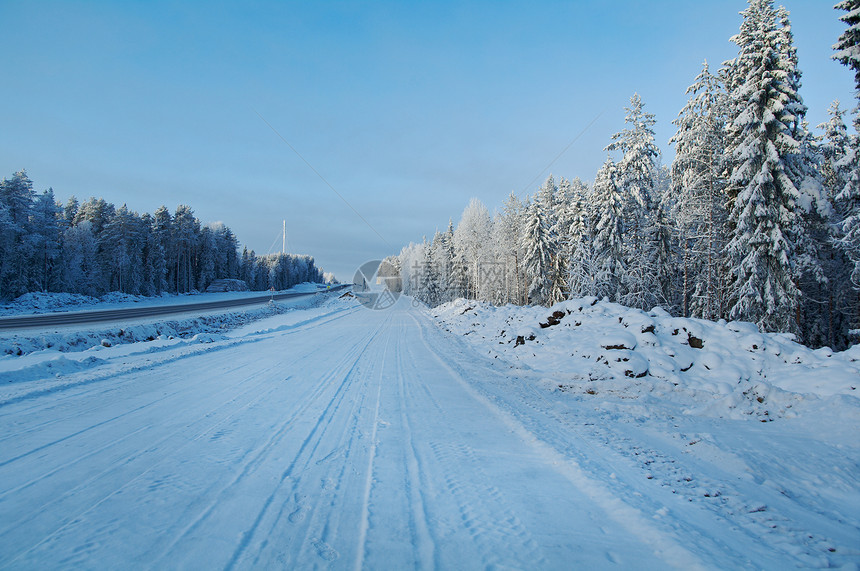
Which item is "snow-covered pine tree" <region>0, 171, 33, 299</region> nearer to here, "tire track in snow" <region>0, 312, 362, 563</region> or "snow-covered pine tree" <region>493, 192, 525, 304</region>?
"tire track in snow" <region>0, 312, 362, 563</region>

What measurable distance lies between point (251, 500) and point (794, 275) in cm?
2193

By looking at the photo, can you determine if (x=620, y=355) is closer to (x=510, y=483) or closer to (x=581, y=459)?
(x=581, y=459)

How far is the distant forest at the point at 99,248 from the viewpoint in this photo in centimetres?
3697

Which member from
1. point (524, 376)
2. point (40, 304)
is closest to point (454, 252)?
point (40, 304)

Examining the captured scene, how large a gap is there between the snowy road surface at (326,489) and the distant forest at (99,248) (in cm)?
4626

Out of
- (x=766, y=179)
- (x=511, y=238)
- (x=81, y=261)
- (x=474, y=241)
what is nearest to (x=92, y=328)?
(x=766, y=179)

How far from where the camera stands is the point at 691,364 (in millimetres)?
Answer: 8461

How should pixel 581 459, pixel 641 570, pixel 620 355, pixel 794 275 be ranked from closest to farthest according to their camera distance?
pixel 641 570 < pixel 581 459 < pixel 620 355 < pixel 794 275

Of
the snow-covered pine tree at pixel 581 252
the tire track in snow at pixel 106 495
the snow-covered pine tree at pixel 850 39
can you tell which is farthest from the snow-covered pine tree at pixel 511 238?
the tire track in snow at pixel 106 495

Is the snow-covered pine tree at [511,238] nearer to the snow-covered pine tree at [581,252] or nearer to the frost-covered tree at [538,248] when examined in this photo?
the frost-covered tree at [538,248]

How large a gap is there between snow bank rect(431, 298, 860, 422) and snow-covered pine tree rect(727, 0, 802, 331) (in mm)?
8753

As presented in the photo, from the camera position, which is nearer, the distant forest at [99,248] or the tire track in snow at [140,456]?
the tire track in snow at [140,456]

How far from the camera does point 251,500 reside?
3318 millimetres

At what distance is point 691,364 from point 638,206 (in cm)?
1910
